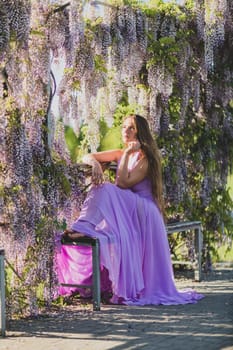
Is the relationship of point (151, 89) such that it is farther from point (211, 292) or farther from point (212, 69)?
point (211, 292)

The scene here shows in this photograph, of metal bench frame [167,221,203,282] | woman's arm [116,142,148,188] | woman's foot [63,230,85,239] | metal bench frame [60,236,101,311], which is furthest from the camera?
metal bench frame [167,221,203,282]

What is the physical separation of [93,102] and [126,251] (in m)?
2.34

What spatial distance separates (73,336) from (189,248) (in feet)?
11.5

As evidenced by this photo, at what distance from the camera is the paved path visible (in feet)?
16.6

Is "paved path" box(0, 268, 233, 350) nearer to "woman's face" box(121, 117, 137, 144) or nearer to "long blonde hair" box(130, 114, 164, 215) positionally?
"long blonde hair" box(130, 114, 164, 215)

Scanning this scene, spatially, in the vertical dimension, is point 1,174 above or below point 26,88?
below

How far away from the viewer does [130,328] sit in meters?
5.62

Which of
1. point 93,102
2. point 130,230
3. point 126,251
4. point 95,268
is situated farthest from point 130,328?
point 93,102

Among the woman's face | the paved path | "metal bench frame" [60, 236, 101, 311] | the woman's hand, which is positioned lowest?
the paved path

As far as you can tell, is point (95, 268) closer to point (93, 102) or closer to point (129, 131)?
point (129, 131)

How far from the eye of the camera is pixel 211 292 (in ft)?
24.2

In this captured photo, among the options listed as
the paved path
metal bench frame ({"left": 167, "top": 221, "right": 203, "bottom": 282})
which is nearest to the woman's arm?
metal bench frame ({"left": 167, "top": 221, "right": 203, "bottom": 282})

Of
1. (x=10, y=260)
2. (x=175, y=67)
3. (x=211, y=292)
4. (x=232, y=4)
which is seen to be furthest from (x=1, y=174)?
(x=232, y=4)

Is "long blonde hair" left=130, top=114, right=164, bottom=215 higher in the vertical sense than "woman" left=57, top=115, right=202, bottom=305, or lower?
higher
